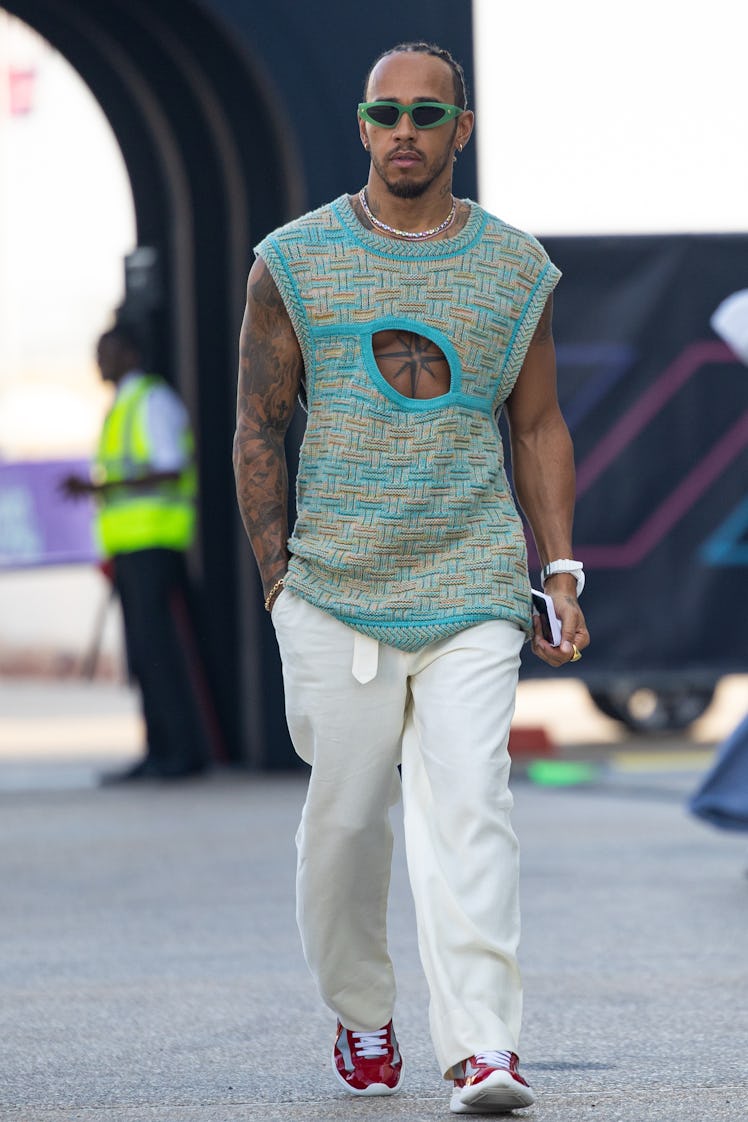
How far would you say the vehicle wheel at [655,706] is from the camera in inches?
511

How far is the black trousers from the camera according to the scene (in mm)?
10594

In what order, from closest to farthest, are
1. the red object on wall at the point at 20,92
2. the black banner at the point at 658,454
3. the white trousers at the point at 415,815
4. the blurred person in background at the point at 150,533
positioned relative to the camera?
the white trousers at the point at 415,815
the blurred person in background at the point at 150,533
the black banner at the point at 658,454
the red object on wall at the point at 20,92

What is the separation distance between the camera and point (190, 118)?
433 inches

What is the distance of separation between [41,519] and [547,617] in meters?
16.3

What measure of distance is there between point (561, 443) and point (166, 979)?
75.9 inches

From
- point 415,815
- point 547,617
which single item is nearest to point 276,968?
point 415,815

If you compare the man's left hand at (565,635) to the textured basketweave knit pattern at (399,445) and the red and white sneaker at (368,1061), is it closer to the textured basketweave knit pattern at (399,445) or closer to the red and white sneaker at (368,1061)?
the textured basketweave knit pattern at (399,445)

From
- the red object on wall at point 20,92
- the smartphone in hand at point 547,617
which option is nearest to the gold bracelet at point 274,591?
the smartphone in hand at point 547,617

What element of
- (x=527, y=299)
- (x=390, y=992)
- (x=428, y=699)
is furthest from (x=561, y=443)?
(x=390, y=992)

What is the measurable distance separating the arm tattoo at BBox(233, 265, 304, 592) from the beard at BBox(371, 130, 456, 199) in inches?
10.6

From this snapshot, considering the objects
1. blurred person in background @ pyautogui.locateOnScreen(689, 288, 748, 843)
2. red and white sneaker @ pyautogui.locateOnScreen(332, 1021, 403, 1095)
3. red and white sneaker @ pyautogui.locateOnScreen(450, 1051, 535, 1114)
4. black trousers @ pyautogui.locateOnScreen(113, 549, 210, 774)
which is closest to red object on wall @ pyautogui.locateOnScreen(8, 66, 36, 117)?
black trousers @ pyautogui.locateOnScreen(113, 549, 210, 774)

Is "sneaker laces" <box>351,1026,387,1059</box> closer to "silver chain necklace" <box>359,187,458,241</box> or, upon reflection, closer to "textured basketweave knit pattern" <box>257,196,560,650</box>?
"textured basketweave knit pattern" <box>257,196,560,650</box>

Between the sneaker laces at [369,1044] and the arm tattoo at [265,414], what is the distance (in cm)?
82

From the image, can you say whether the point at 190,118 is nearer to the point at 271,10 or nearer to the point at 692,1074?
the point at 271,10
